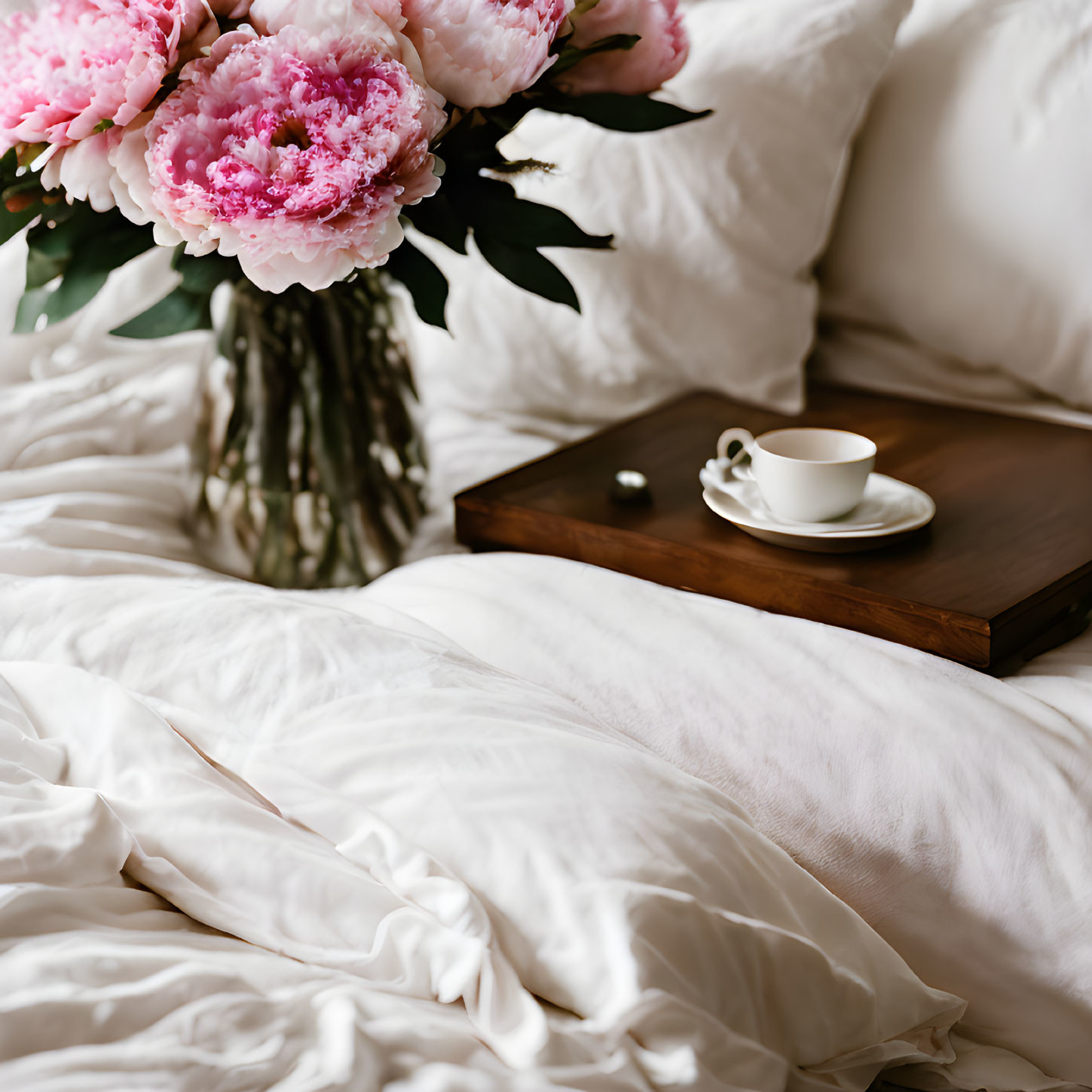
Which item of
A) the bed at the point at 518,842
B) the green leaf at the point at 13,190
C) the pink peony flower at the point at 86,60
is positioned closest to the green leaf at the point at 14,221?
the green leaf at the point at 13,190

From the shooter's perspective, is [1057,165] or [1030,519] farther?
[1057,165]

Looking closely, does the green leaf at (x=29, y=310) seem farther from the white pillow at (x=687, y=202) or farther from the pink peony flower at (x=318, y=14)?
the white pillow at (x=687, y=202)

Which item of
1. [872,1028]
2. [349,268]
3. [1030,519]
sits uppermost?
[349,268]

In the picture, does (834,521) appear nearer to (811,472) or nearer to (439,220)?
(811,472)

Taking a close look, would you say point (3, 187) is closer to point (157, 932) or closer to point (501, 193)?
point (501, 193)

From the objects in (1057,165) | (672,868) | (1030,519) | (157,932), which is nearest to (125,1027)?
(157,932)

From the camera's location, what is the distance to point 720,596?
88 centimetres

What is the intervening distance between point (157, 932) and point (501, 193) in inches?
21.2

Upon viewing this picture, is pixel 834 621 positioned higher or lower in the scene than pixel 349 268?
lower

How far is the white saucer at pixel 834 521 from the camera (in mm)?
856

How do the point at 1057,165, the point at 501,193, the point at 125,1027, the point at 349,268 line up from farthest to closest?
the point at 1057,165, the point at 501,193, the point at 349,268, the point at 125,1027

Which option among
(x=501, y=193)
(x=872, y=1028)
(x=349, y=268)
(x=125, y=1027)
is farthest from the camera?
(x=501, y=193)

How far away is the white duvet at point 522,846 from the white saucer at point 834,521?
3.4 inches

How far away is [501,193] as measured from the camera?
2.81 feet
